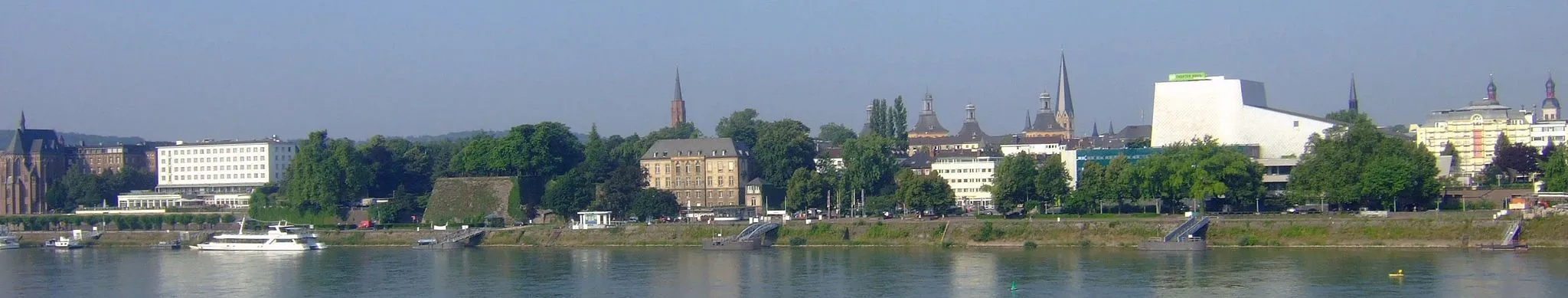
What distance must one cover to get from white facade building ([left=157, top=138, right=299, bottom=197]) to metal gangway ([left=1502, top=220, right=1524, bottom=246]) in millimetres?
83171

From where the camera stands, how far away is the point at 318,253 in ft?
239

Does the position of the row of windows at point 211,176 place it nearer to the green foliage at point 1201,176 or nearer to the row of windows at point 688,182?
the row of windows at point 688,182

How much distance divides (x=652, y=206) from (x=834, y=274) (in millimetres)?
29258

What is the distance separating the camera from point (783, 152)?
314 feet

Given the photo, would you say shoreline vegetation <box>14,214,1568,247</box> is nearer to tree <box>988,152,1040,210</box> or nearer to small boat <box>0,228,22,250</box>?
tree <box>988,152,1040,210</box>

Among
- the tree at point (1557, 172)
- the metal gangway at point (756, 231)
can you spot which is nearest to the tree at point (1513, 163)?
the tree at point (1557, 172)

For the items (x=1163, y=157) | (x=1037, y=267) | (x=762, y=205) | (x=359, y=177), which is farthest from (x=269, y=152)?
(x=1037, y=267)

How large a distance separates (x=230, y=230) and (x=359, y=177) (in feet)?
23.5

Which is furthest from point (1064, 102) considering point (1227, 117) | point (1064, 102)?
point (1227, 117)

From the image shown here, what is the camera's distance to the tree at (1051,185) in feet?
248

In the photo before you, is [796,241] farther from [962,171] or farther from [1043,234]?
[962,171]

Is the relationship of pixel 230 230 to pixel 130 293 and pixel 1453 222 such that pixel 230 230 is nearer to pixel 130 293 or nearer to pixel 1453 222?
pixel 130 293

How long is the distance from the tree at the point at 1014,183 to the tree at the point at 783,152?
2048cm

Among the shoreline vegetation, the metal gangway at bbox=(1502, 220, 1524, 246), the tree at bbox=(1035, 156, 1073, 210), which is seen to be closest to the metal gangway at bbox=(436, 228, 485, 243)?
the shoreline vegetation
